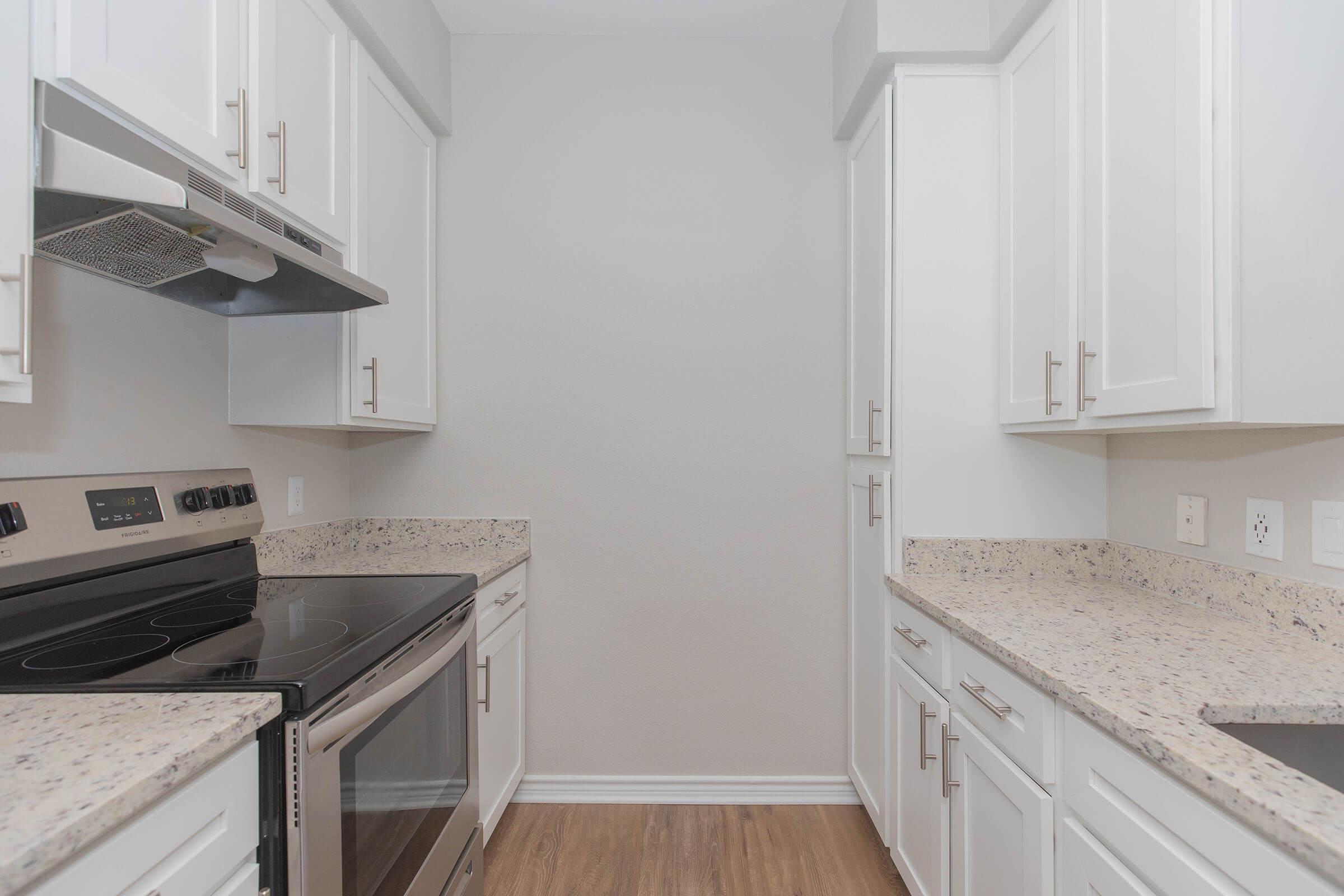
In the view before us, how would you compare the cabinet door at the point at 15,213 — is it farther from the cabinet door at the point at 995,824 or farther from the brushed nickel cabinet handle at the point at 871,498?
the brushed nickel cabinet handle at the point at 871,498

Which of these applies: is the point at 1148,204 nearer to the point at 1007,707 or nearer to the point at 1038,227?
the point at 1038,227

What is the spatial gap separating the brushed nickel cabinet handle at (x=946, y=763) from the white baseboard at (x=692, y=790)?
0.96 m

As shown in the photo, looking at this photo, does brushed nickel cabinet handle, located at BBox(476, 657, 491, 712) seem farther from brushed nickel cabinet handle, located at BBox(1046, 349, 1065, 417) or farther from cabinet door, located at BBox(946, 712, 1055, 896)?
brushed nickel cabinet handle, located at BBox(1046, 349, 1065, 417)

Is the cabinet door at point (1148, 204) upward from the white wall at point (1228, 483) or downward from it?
upward

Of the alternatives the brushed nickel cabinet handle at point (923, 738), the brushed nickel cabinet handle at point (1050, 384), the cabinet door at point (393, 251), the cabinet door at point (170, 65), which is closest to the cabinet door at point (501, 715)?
the cabinet door at point (393, 251)

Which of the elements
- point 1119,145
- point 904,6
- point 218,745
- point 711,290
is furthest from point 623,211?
point 218,745

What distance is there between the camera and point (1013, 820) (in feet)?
3.94

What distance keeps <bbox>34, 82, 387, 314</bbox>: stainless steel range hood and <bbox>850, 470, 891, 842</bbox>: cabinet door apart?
150cm

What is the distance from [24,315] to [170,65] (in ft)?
1.76

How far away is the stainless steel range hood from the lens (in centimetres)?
93

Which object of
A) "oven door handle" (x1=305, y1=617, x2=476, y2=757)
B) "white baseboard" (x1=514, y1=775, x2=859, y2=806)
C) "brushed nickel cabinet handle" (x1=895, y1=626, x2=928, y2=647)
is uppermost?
"oven door handle" (x1=305, y1=617, x2=476, y2=757)

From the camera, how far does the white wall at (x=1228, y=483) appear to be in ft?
4.05

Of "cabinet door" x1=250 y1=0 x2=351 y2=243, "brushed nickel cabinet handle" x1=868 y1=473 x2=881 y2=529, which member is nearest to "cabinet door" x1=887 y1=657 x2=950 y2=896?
"brushed nickel cabinet handle" x1=868 y1=473 x2=881 y2=529

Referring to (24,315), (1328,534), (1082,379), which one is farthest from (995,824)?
(24,315)
